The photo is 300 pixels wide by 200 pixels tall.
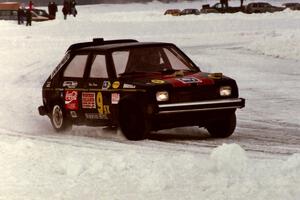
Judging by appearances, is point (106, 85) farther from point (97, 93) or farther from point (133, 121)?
point (133, 121)

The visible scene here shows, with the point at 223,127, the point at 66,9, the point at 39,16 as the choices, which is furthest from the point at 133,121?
the point at 39,16

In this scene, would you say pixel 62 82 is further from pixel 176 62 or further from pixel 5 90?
pixel 5 90

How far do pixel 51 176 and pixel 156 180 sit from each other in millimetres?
1186

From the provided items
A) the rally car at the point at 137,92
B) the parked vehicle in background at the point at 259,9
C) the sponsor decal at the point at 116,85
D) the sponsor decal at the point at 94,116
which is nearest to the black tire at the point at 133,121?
the rally car at the point at 137,92

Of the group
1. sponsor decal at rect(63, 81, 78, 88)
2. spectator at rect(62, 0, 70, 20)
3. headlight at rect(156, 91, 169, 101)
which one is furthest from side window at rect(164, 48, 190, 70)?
spectator at rect(62, 0, 70, 20)

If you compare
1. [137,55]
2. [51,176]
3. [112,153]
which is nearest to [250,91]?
[137,55]

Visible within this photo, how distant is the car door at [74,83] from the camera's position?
11289mm

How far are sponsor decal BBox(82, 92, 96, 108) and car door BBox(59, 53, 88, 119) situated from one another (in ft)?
0.34

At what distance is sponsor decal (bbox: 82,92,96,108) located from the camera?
10961 mm

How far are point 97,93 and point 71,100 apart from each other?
0.77m

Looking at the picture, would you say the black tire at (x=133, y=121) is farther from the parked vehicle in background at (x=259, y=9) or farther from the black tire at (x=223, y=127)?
the parked vehicle in background at (x=259, y=9)

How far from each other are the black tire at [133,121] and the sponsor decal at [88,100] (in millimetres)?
718

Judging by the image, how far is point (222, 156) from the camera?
762cm

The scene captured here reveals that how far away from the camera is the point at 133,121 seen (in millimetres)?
10227
